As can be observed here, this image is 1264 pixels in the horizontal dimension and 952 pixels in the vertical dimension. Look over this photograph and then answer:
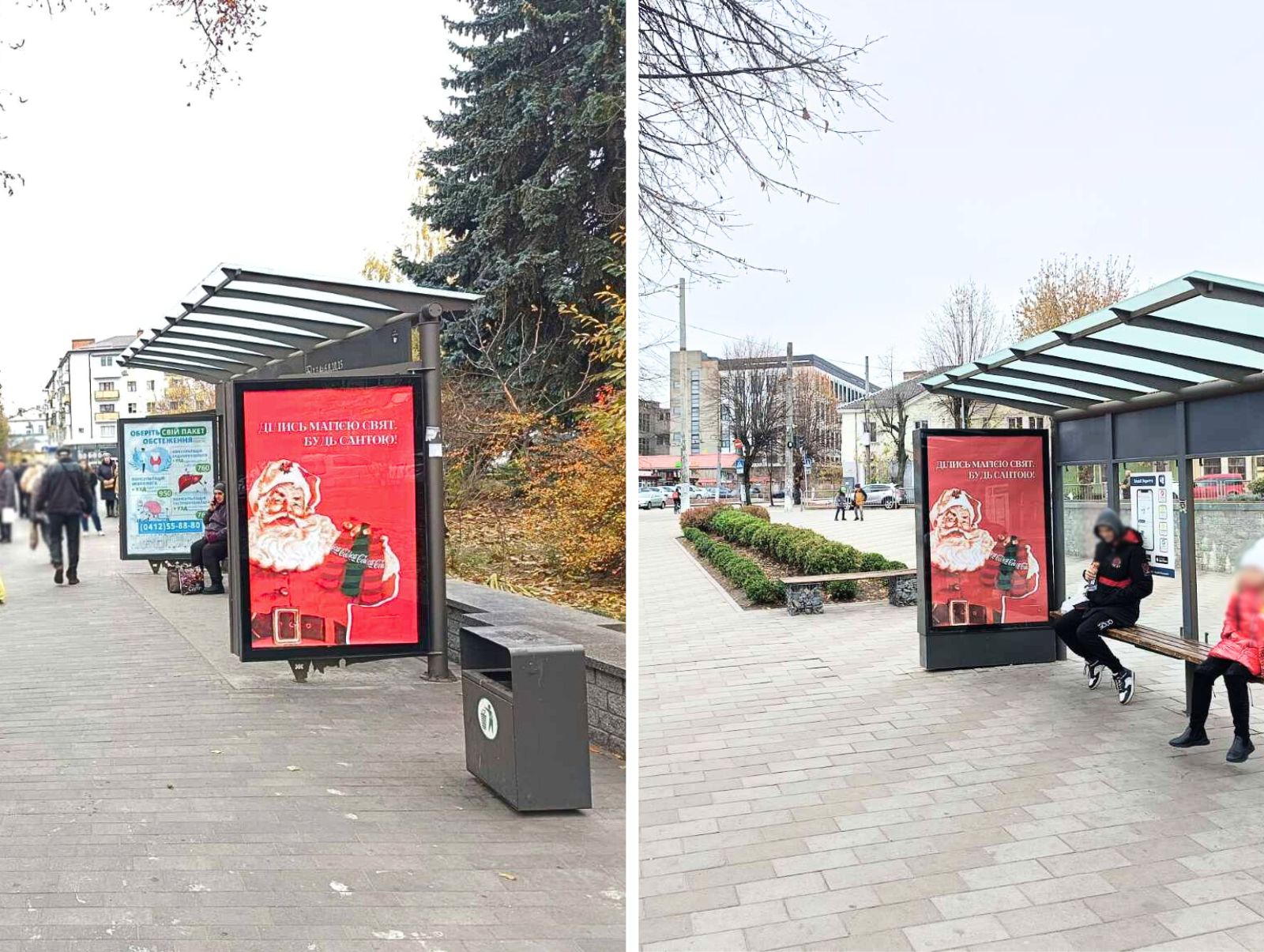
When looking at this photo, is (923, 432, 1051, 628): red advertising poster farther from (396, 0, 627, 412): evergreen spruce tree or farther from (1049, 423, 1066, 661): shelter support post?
(396, 0, 627, 412): evergreen spruce tree

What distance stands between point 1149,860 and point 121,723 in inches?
146

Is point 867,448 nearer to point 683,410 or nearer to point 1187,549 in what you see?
point 683,410

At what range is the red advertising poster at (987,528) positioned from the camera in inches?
265

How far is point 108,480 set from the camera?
277 cm

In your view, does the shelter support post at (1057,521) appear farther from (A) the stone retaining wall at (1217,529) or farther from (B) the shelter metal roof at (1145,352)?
(A) the stone retaining wall at (1217,529)

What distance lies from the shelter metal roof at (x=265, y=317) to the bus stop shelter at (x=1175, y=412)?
3.09 m

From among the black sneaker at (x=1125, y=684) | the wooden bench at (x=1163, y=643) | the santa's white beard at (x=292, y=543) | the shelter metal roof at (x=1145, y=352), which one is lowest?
the black sneaker at (x=1125, y=684)

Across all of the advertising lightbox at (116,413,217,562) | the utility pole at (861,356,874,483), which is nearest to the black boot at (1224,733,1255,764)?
the advertising lightbox at (116,413,217,562)

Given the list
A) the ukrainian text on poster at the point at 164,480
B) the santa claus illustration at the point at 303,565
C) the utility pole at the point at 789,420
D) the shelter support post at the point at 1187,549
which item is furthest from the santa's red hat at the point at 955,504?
the utility pole at the point at 789,420

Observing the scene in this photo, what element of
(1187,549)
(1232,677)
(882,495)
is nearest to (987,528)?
(1187,549)

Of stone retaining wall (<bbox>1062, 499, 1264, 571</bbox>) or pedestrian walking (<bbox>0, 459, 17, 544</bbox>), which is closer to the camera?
pedestrian walking (<bbox>0, 459, 17, 544</bbox>)

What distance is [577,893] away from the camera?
317 centimetres

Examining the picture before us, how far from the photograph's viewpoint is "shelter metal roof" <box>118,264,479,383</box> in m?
3.73

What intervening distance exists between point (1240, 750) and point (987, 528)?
254cm
